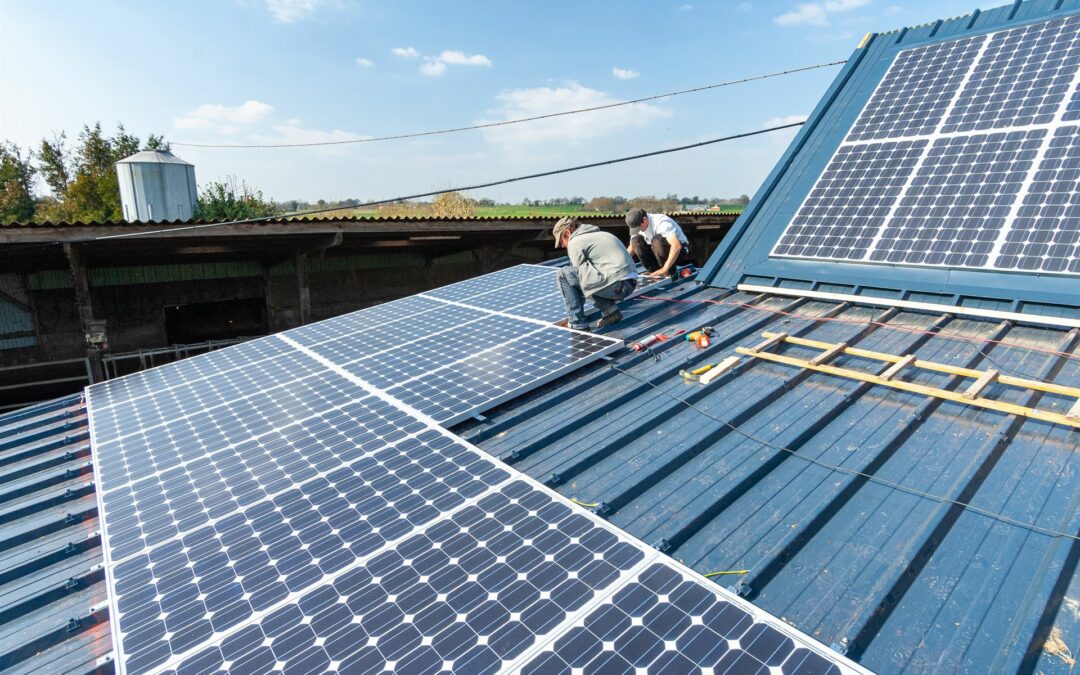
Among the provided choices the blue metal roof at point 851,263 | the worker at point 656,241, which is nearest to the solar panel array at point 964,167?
the blue metal roof at point 851,263

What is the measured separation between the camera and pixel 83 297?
1311cm

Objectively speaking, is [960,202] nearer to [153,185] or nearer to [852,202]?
[852,202]

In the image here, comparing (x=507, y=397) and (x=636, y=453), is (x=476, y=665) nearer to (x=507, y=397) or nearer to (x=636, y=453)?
(x=636, y=453)

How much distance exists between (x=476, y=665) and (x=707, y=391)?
3.81 m

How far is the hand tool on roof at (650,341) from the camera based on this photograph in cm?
680

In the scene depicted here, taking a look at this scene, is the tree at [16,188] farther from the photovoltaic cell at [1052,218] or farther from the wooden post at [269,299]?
the photovoltaic cell at [1052,218]

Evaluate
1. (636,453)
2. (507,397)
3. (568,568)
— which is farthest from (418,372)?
(568,568)

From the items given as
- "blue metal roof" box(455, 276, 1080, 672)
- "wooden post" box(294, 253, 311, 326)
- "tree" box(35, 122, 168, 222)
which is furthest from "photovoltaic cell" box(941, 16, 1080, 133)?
"tree" box(35, 122, 168, 222)

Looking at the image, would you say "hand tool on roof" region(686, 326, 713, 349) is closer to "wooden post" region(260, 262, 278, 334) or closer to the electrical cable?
the electrical cable

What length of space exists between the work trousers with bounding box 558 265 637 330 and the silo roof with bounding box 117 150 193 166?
Answer: 82.9 feet

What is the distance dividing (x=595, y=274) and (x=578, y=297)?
40cm

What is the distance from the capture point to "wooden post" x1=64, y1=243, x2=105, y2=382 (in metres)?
12.6

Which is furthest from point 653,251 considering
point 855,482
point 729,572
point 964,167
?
point 729,572

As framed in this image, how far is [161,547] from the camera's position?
424cm
